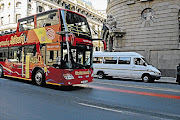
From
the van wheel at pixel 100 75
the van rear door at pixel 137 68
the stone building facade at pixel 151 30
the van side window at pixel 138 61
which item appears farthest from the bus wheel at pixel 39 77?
the stone building facade at pixel 151 30

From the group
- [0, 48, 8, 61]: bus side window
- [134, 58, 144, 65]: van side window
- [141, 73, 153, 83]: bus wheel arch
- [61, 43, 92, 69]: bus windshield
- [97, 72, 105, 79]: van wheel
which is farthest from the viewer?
[97, 72, 105, 79]: van wheel

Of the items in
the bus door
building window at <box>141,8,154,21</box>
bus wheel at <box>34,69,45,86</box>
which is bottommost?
bus wheel at <box>34,69,45,86</box>

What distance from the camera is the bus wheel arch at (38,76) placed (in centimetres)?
987

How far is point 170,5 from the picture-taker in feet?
67.0

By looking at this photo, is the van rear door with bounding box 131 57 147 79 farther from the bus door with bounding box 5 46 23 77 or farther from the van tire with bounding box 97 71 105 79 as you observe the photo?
the bus door with bounding box 5 46 23 77

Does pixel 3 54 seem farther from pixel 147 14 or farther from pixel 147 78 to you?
pixel 147 14

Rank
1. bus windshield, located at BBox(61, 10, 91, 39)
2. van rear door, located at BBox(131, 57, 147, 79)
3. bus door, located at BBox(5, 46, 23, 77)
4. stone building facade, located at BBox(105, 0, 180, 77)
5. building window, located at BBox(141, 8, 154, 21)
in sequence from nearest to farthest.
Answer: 1. bus windshield, located at BBox(61, 10, 91, 39)
2. bus door, located at BBox(5, 46, 23, 77)
3. van rear door, located at BBox(131, 57, 147, 79)
4. stone building facade, located at BBox(105, 0, 180, 77)
5. building window, located at BBox(141, 8, 154, 21)

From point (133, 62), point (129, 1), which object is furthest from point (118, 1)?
point (133, 62)

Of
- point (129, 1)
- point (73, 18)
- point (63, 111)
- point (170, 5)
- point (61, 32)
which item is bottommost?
point (63, 111)

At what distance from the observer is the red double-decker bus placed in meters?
8.78

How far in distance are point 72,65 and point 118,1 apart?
19091 mm

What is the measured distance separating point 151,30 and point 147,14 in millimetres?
2228

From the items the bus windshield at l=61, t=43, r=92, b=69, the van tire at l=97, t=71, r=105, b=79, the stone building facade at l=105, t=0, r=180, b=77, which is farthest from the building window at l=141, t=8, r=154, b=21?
the bus windshield at l=61, t=43, r=92, b=69

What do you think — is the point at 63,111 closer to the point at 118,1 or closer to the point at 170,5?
the point at 170,5
